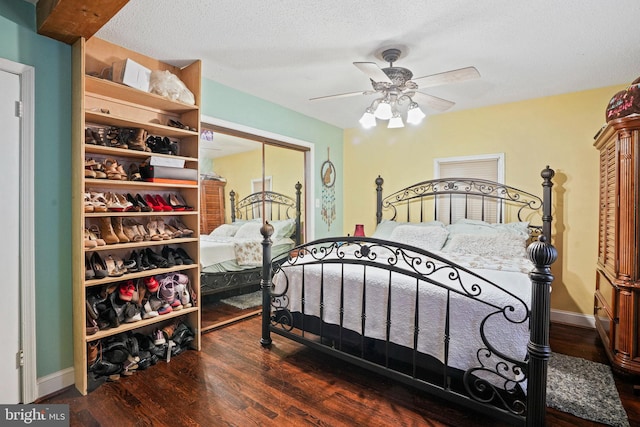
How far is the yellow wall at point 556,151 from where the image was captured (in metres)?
3.41

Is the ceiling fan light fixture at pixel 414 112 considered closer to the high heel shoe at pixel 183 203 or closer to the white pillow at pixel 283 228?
the high heel shoe at pixel 183 203

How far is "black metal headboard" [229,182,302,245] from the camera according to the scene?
352cm

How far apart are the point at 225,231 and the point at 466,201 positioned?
293cm

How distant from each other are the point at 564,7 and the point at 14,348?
4.01 metres

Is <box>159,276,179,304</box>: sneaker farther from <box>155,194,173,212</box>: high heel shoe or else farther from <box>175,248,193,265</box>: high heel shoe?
<box>155,194,173,212</box>: high heel shoe

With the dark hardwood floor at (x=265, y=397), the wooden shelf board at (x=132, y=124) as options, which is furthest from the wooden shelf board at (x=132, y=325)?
the wooden shelf board at (x=132, y=124)

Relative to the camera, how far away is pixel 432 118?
4363mm

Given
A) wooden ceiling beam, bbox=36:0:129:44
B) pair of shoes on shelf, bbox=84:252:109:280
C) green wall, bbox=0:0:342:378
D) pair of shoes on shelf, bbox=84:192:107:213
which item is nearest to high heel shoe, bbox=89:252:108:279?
pair of shoes on shelf, bbox=84:252:109:280

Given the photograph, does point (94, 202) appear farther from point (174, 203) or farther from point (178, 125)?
point (178, 125)

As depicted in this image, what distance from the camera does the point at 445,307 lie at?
2.00 metres

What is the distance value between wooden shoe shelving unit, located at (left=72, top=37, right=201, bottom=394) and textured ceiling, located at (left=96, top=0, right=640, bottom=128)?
0.23m

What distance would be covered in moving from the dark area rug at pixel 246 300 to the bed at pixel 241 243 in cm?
18

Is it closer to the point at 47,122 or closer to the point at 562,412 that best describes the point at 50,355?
the point at 47,122

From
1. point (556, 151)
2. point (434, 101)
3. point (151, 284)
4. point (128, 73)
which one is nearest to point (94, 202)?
point (151, 284)
